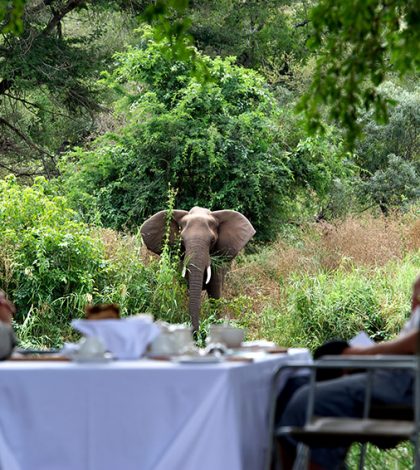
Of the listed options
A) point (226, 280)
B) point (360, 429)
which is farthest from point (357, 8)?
point (226, 280)

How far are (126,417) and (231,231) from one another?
1304 centimetres

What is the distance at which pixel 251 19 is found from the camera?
1220 inches

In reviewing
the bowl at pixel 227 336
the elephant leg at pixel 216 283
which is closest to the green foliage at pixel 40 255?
the elephant leg at pixel 216 283

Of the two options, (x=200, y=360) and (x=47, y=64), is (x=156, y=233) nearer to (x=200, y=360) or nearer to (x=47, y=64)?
(x=47, y=64)

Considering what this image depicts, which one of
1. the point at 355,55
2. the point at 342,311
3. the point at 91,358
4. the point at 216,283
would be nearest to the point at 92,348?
the point at 91,358

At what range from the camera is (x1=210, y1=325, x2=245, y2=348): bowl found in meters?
6.03

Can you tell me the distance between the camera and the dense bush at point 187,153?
21.8 m

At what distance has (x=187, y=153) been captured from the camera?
21906 millimetres

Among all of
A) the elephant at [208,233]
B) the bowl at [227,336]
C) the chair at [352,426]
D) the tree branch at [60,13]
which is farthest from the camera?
the tree branch at [60,13]

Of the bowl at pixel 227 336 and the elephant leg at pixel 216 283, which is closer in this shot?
the bowl at pixel 227 336

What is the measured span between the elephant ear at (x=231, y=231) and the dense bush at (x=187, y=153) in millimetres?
3437

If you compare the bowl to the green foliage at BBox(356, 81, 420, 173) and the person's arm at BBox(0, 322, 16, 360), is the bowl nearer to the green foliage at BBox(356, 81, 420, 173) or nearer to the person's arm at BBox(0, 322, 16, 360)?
the person's arm at BBox(0, 322, 16, 360)

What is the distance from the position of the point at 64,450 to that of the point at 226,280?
15.0 m

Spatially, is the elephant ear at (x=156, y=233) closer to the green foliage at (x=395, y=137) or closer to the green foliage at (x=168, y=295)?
the green foliage at (x=168, y=295)
